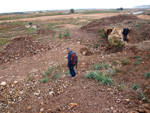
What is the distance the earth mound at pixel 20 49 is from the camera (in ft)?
27.1

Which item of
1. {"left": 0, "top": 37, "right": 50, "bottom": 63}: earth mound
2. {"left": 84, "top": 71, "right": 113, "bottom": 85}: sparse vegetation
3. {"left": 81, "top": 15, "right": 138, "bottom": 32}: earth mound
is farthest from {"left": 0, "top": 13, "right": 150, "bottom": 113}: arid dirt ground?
{"left": 81, "top": 15, "right": 138, "bottom": 32}: earth mound

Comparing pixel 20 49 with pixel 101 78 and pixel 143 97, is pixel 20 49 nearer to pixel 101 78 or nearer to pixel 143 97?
pixel 101 78

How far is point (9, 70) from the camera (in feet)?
21.6

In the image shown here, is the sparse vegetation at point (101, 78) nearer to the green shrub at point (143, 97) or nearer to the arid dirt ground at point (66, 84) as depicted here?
the arid dirt ground at point (66, 84)

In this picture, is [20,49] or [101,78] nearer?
[101,78]

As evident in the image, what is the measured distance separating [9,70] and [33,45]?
3331 millimetres

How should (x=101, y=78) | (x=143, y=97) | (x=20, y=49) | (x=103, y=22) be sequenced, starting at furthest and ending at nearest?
(x=103, y=22), (x=20, y=49), (x=101, y=78), (x=143, y=97)

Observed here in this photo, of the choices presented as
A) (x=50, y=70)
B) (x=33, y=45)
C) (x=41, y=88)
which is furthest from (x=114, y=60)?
(x=33, y=45)

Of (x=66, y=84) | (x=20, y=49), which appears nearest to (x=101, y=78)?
(x=66, y=84)

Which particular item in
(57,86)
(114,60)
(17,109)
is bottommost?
(17,109)

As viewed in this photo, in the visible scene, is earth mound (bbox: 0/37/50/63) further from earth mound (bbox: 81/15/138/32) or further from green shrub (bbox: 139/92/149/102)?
green shrub (bbox: 139/92/149/102)

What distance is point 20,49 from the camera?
896cm

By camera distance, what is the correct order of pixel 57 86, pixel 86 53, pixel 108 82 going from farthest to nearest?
1. pixel 86 53
2. pixel 57 86
3. pixel 108 82

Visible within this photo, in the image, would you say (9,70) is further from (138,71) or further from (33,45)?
(138,71)
